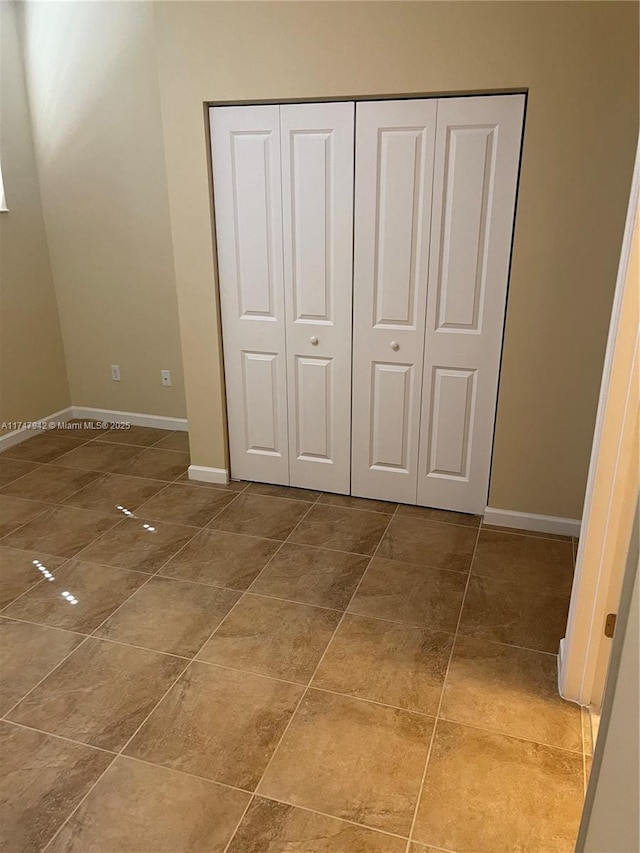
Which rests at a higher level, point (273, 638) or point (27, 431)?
point (27, 431)

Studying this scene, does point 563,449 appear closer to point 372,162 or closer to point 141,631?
point 372,162

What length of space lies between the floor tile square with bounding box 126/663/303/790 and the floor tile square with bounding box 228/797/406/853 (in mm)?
113

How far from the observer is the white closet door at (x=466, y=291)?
2.71 meters

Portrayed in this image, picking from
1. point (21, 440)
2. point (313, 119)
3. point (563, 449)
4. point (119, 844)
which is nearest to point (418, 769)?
point (119, 844)

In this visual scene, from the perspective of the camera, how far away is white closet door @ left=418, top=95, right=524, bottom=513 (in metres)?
2.71

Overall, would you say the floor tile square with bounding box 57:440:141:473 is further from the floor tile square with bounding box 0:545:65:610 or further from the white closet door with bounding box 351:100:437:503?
the white closet door with bounding box 351:100:437:503

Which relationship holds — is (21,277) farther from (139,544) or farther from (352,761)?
(352,761)

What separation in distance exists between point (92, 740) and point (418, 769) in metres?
0.97

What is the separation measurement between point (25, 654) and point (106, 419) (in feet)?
8.34

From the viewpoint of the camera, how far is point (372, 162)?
2.88 m

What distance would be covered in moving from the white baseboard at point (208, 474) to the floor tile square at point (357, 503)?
1.87 feet

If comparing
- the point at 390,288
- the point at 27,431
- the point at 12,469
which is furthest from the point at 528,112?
the point at 27,431

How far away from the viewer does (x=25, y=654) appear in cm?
230

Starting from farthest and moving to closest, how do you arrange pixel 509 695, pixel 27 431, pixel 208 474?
1. pixel 27 431
2. pixel 208 474
3. pixel 509 695
